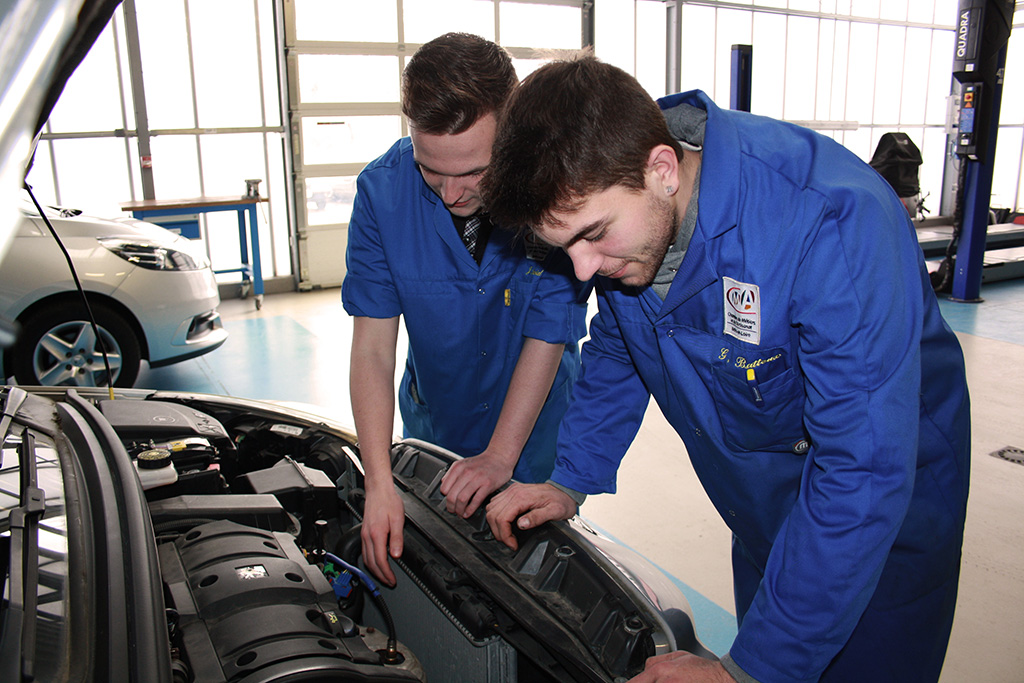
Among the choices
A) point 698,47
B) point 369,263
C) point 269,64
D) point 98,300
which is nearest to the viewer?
point 369,263

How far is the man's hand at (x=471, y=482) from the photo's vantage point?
4.39 ft

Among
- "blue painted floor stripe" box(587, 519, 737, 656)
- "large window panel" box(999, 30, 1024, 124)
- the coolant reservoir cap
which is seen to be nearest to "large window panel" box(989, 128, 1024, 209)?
"large window panel" box(999, 30, 1024, 124)

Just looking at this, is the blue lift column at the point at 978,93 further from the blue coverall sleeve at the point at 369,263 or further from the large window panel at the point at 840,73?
the blue coverall sleeve at the point at 369,263

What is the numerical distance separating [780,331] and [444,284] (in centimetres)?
83

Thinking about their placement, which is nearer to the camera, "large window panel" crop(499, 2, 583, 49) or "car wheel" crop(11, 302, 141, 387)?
"car wheel" crop(11, 302, 141, 387)

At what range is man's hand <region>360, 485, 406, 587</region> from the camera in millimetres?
1287

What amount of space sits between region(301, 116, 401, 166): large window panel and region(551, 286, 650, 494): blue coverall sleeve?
6305mm

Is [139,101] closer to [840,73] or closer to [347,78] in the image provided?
[347,78]

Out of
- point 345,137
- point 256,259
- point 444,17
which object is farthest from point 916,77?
point 256,259

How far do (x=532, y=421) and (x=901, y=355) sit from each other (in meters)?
0.80

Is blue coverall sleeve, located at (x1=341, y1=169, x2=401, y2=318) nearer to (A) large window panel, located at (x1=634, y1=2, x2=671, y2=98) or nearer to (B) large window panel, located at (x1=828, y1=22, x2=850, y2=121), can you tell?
(A) large window panel, located at (x1=634, y1=2, x2=671, y2=98)

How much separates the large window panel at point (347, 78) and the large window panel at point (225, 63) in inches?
18.1

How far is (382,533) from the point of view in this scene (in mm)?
1292

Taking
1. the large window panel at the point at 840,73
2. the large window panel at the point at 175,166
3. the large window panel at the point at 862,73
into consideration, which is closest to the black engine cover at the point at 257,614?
the large window panel at the point at 175,166
